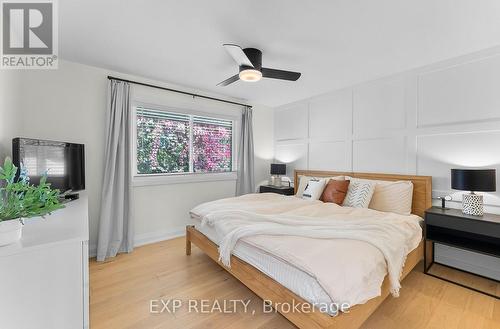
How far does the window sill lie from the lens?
3350 mm

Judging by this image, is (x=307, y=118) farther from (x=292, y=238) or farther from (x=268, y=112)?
(x=292, y=238)

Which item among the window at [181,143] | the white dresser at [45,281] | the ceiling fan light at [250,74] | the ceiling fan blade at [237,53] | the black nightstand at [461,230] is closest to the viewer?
the white dresser at [45,281]

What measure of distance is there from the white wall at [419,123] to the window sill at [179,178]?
65.9 inches

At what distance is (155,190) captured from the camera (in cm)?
348

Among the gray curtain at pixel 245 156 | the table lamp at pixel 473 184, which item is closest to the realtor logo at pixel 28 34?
the gray curtain at pixel 245 156

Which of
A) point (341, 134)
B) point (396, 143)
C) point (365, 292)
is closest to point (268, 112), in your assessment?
point (341, 134)

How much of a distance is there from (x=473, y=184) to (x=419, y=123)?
3.29 feet

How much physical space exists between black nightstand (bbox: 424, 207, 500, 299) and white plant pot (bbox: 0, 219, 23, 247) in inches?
135

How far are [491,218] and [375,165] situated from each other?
136cm

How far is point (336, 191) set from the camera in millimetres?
3105

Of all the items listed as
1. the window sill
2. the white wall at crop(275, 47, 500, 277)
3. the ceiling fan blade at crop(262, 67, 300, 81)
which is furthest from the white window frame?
the ceiling fan blade at crop(262, 67, 300, 81)

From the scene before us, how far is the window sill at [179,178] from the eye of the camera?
335 cm

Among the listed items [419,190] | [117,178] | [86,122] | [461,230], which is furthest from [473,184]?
[86,122]

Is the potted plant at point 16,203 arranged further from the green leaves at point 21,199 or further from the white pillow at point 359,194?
the white pillow at point 359,194
